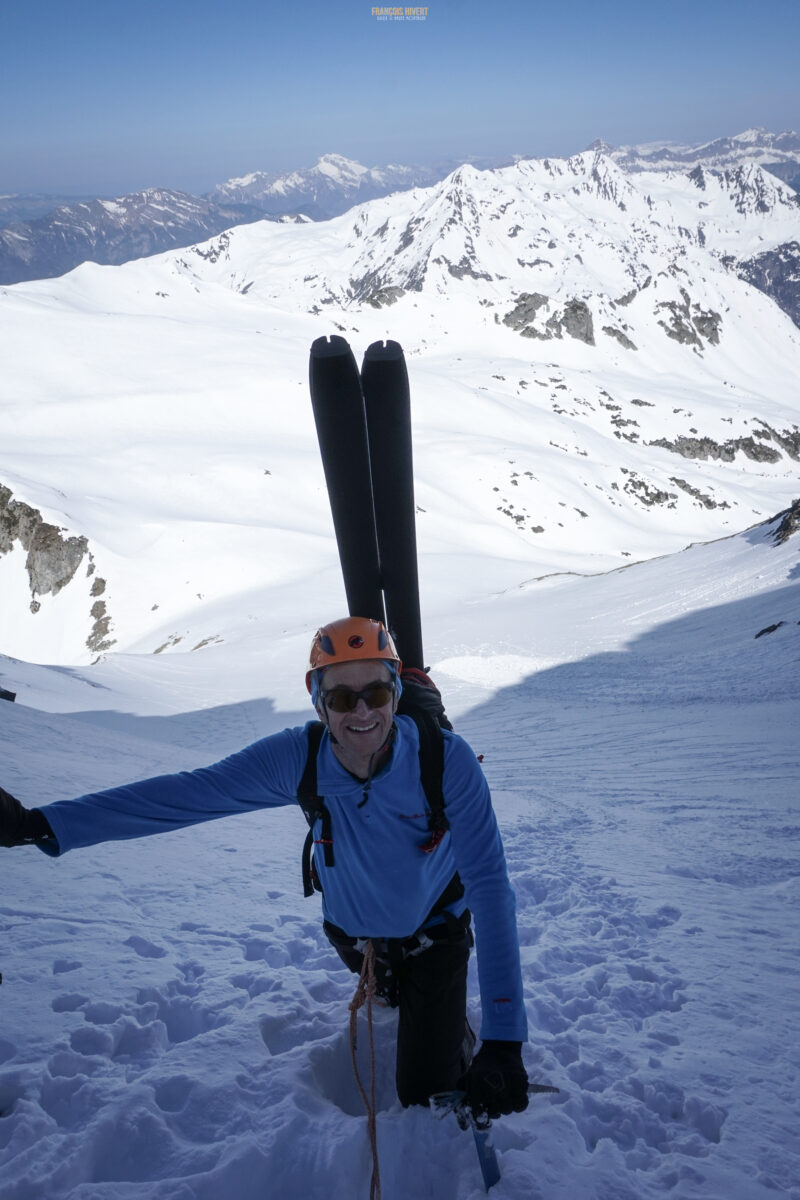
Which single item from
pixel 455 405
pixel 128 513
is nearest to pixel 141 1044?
pixel 128 513

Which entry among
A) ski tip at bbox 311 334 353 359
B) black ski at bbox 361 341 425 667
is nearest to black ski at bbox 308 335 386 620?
ski tip at bbox 311 334 353 359

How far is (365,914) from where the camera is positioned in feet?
11.2

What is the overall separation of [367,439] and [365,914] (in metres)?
4.22

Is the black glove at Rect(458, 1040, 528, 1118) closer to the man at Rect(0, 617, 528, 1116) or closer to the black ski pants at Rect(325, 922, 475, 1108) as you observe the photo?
the man at Rect(0, 617, 528, 1116)

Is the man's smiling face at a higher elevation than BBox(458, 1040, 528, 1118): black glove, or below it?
higher

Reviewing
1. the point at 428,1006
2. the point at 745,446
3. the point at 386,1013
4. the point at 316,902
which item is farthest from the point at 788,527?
the point at 745,446

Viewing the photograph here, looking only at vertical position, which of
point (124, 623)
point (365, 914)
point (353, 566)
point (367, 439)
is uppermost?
point (367, 439)

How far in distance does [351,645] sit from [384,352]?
3.83m

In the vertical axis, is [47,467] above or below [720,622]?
above

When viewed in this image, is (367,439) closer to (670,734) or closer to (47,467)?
(670,734)

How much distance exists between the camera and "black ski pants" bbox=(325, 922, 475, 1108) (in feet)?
11.3

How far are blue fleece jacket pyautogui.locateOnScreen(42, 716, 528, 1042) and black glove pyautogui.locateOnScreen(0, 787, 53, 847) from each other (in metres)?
0.05

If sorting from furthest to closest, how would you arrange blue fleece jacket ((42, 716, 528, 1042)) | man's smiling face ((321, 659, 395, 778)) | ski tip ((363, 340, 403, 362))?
ski tip ((363, 340, 403, 362)), man's smiling face ((321, 659, 395, 778)), blue fleece jacket ((42, 716, 528, 1042))

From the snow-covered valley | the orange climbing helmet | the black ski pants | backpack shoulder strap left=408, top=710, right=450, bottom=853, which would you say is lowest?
the snow-covered valley
